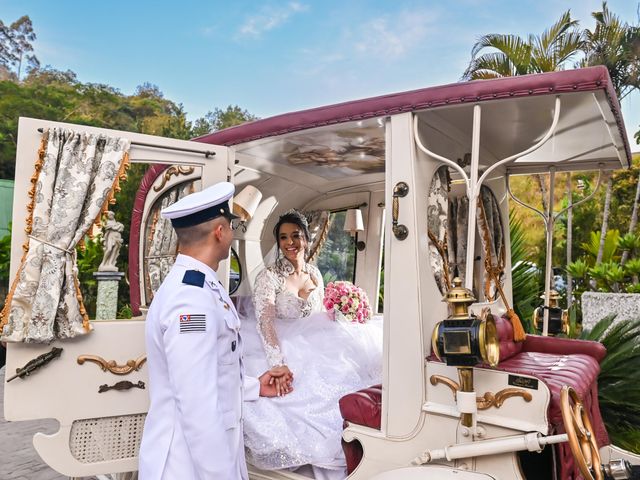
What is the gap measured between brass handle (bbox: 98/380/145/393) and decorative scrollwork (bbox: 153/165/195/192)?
1368 mm

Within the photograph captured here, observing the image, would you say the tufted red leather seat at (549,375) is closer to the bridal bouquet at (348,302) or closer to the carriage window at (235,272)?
the bridal bouquet at (348,302)

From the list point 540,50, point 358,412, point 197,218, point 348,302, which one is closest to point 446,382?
point 358,412

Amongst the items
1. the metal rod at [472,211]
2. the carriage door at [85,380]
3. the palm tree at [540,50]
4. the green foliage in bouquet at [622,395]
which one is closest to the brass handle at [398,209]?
the metal rod at [472,211]

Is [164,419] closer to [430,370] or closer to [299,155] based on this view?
[430,370]

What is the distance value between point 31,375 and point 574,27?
12.9m

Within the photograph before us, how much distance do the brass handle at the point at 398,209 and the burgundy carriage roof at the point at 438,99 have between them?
1.36ft

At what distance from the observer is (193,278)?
78.4 inches

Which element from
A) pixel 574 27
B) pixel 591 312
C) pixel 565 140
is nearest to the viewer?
pixel 565 140

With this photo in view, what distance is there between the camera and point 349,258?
5492 millimetres

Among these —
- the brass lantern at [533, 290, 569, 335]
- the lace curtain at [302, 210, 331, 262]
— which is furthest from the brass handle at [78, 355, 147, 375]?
the brass lantern at [533, 290, 569, 335]

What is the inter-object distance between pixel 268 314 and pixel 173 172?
1.24 metres

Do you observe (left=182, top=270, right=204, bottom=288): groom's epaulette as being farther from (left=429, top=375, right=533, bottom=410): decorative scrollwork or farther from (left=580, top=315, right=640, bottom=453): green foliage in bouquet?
(left=580, top=315, right=640, bottom=453): green foliage in bouquet

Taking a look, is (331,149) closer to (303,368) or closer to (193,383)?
(303,368)

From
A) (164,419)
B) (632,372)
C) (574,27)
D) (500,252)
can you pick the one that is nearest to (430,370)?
(164,419)
